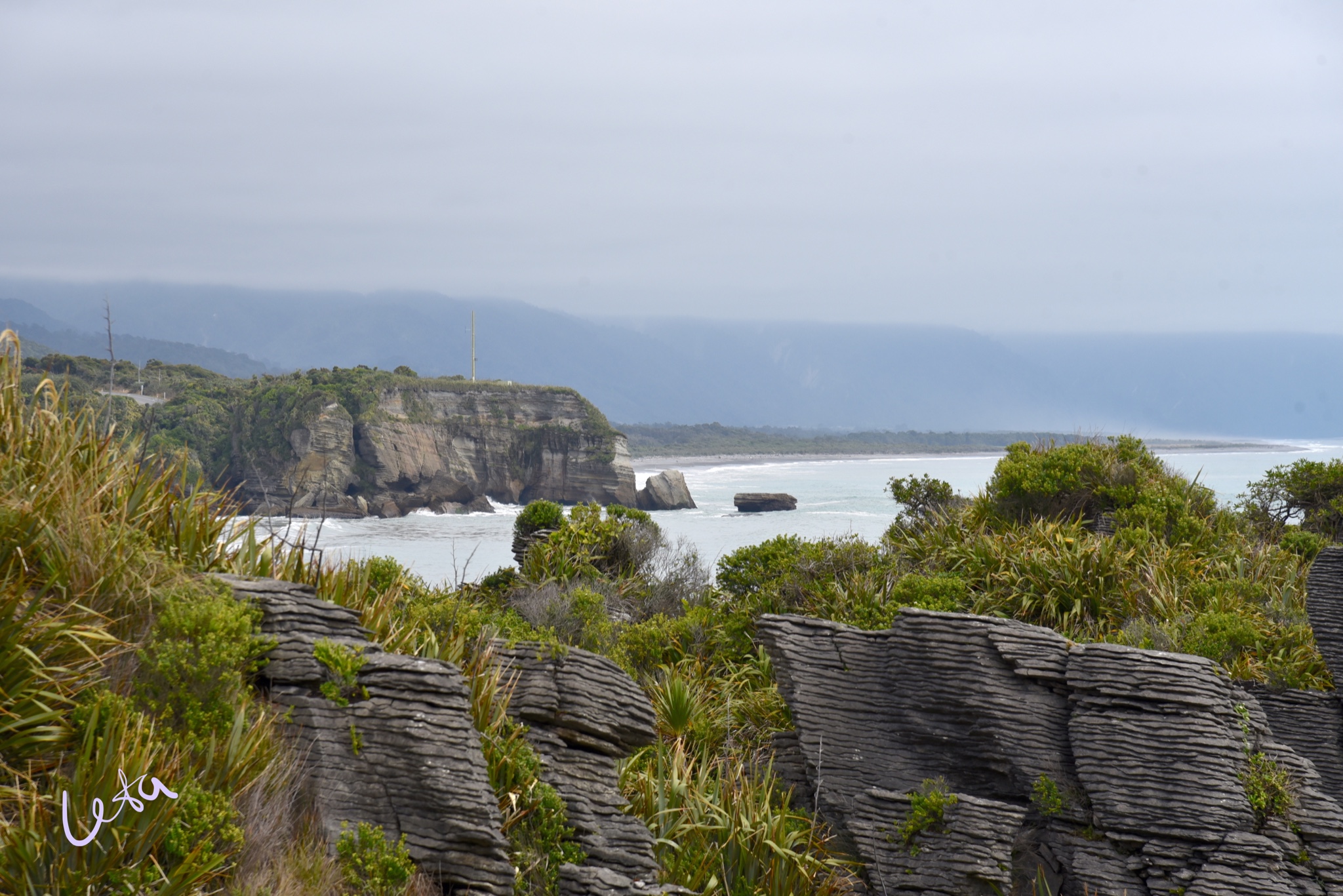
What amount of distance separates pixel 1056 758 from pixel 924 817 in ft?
4.56

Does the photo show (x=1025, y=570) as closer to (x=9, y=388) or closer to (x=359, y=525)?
(x=9, y=388)

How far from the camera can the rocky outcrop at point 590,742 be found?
6832 mm

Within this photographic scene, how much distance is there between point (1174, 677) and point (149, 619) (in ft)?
28.0

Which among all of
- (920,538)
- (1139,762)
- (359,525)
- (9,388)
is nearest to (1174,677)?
(1139,762)

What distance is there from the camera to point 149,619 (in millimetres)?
6098

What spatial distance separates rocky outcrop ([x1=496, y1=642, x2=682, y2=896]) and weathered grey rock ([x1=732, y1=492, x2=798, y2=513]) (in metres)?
61.9

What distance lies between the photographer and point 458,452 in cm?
8344

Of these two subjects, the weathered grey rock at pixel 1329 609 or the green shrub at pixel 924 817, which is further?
the weathered grey rock at pixel 1329 609

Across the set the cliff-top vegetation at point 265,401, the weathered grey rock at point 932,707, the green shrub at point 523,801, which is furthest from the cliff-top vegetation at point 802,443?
the green shrub at point 523,801

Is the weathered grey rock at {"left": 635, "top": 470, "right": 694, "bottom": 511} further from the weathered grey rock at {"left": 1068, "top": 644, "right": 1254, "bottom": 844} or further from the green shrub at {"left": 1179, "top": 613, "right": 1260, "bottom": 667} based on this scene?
the weathered grey rock at {"left": 1068, "top": 644, "right": 1254, "bottom": 844}

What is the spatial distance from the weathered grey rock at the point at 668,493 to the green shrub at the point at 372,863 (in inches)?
2810

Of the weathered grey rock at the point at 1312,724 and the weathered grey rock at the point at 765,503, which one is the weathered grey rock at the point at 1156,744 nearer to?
the weathered grey rock at the point at 1312,724

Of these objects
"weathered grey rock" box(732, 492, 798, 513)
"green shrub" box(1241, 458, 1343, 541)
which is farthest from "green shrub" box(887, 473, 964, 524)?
"weathered grey rock" box(732, 492, 798, 513)
